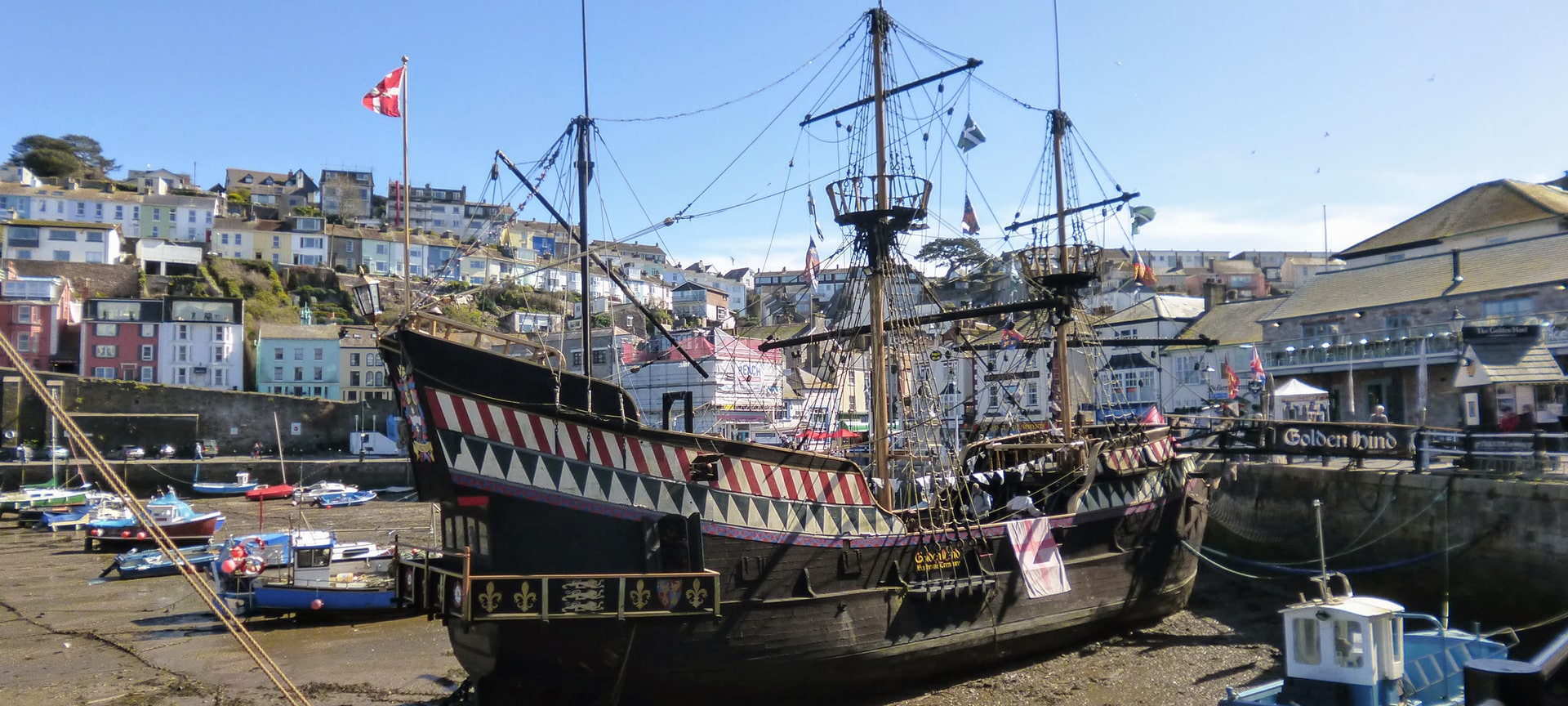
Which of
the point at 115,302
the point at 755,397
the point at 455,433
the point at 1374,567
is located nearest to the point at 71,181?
the point at 115,302

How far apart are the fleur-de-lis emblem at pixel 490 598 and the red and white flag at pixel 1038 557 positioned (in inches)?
306

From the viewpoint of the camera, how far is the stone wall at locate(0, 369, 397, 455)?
50031 millimetres

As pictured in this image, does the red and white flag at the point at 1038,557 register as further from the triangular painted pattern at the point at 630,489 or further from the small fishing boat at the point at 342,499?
the small fishing boat at the point at 342,499

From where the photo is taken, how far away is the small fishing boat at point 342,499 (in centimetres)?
4375

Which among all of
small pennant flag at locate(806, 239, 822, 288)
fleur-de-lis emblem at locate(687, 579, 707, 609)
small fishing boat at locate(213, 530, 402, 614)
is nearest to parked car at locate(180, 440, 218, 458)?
small fishing boat at locate(213, 530, 402, 614)

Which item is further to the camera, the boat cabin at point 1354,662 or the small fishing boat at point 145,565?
the small fishing boat at point 145,565

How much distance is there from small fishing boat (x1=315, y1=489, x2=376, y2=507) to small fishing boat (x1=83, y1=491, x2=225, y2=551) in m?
10.3

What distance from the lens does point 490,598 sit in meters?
10.2

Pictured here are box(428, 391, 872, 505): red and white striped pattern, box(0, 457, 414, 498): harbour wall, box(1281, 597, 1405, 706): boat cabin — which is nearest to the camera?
box(1281, 597, 1405, 706): boat cabin

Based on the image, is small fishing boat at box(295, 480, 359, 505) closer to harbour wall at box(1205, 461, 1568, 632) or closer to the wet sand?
the wet sand

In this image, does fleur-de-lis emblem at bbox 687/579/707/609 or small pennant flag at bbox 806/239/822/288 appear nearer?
fleur-de-lis emblem at bbox 687/579/707/609

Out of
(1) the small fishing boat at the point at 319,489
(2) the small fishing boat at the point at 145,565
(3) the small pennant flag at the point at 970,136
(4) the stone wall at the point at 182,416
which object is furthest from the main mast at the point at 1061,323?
(4) the stone wall at the point at 182,416

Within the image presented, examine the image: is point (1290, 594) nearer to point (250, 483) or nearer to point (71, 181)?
point (250, 483)

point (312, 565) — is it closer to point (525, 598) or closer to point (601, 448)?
point (525, 598)
